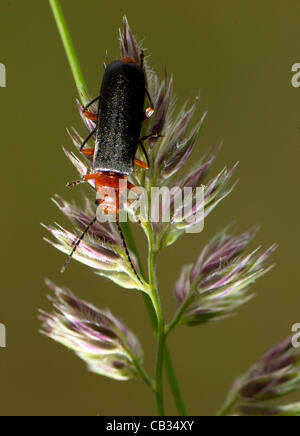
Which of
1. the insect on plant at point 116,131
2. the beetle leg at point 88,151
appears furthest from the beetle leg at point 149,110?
the beetle leg at point 88,151

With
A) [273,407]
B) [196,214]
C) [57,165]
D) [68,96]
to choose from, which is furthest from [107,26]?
[273,407]

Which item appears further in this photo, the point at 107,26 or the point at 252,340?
the point at 252,340

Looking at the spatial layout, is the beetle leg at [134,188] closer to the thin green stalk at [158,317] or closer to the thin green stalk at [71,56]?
the thin green stalk at [158,317]

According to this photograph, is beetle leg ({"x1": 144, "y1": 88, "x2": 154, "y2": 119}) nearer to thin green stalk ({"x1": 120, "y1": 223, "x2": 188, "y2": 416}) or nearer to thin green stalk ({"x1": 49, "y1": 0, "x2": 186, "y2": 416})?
thin green stalk ({"x1": 49, "y1": 0, "x2": 186, "y2": 416})

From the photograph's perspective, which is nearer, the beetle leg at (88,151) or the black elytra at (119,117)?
the black elytra at (119,117)

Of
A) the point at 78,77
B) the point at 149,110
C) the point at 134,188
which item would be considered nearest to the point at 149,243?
the point at 134,188

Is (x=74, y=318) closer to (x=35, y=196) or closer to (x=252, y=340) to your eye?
(x=35, y=196)
